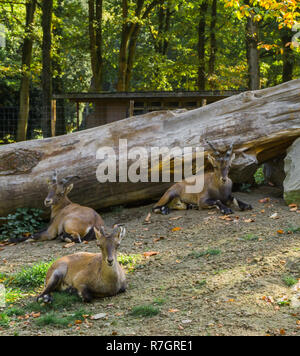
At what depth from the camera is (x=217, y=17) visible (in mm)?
21484

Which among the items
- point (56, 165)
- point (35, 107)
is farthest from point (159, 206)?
point (35, 107)

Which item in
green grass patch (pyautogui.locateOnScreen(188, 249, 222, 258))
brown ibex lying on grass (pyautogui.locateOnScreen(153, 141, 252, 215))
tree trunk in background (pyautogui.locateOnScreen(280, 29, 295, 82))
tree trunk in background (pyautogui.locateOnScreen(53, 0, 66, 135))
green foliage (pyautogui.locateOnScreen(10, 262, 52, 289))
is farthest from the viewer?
tree trunk in background (pyautogui.locateOnScreen(53, 0, 66, 135))

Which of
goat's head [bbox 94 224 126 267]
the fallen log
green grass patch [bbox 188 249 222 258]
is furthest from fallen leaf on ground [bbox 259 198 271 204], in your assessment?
goat's head [bbox 94 224 126 267]

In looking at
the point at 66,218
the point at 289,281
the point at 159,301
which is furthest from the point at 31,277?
the point at 289,281

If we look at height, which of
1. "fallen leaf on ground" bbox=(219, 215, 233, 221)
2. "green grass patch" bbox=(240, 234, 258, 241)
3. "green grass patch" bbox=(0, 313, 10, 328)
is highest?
"fallen leaf on ground" bbox=(219, 215, 233, 221)

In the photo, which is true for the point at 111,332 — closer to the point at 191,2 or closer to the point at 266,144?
the point at 266,144

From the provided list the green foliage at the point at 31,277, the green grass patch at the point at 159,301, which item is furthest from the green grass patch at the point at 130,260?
the green grass patch at the point at 159,301

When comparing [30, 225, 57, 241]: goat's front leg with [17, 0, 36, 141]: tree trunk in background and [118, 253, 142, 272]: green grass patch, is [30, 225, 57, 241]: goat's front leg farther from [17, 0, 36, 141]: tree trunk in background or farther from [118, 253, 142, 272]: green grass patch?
[17, 0, 36, 141]: tree trunk in background

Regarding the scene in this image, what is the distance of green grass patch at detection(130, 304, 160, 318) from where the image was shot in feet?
14.9

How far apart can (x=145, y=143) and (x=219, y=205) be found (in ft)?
5.87

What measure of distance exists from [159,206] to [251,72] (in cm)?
694

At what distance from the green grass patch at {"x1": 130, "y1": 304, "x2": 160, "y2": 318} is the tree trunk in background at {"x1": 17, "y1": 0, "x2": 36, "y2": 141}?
13.3 m

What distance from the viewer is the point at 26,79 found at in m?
18.2

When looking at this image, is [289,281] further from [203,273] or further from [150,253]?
[150,253]
